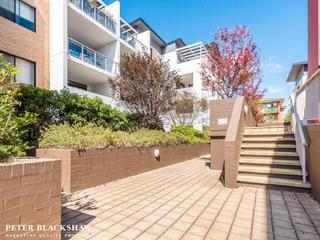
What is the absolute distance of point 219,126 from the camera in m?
7.37

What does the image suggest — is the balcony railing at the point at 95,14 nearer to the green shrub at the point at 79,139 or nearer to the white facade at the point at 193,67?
the white facade at the point at 193,67

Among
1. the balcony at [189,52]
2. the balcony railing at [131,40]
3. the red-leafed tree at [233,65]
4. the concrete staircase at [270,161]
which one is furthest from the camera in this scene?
the balcony at [189,52]

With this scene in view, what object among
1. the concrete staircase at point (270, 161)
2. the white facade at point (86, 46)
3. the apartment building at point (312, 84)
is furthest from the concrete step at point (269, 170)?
the white facade at point (86, 46)

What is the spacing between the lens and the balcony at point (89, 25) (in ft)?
39.7

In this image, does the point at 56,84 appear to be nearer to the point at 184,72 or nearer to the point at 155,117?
the point at 155,117

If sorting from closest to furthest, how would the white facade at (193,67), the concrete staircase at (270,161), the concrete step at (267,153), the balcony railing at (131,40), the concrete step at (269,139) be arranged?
1. the concrete staircase at (270,161)
2. the concrete step at (267,153)
3. the concrete step at (269,139)
4. the balcony railing at (131,40)
5. the white facade at (193,67)

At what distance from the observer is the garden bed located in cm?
470

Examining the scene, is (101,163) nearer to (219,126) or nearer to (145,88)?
(219,126)

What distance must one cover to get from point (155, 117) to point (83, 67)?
21.2 feet

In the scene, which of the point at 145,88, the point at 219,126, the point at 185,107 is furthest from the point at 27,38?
the point at 219,126

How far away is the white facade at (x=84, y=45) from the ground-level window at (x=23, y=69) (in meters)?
0.98

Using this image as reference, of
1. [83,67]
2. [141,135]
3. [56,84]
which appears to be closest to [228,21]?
[141,135]

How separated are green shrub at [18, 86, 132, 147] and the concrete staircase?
579 centimetres

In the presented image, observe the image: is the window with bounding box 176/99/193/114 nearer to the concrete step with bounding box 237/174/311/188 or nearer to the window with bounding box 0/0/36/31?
the concrete step with bounding box 237/174/311/188
